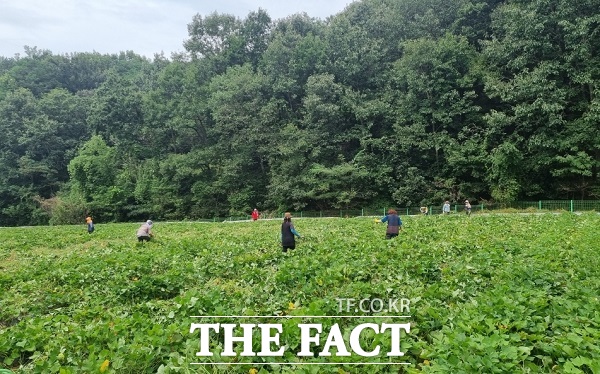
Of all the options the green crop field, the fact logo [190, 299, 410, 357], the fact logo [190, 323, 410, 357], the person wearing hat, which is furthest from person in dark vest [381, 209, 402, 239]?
the person wearing hat

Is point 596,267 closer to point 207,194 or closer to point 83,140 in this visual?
point 207,194

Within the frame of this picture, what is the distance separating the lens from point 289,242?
10594 millimetres

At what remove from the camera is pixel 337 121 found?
3869 cm

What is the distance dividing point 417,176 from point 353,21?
2122 centimetres

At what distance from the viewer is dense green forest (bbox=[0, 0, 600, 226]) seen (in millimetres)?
29359

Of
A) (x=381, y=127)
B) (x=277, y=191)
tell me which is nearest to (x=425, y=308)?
(x=277, y=191)

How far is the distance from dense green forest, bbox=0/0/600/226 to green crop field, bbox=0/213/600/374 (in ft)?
79.0

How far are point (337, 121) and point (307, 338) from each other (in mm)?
35765

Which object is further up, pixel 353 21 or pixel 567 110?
pixel 353 21

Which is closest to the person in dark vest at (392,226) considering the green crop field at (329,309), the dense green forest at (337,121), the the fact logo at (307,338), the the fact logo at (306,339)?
the green crop field at (329,309)

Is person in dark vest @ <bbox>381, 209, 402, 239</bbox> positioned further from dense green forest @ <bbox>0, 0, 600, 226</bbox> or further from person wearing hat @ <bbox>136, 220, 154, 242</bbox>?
dense green forest @ <bbox>0, 0, 600, 226</bbox>

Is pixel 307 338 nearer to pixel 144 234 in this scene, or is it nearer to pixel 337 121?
pixel 144 234

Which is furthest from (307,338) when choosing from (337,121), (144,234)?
(337,121)

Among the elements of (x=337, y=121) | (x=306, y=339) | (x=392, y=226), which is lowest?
(x=306, y=339)
